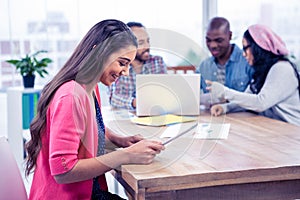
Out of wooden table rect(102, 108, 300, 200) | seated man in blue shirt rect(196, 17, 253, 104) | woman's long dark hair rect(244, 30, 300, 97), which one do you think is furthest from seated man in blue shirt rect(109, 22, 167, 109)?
wooden table rect(102, 108, 300, 200)

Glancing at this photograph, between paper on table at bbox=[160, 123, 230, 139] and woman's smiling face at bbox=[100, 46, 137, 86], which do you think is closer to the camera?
woman's smiling face at bbox=[100, 46, 137, 86]

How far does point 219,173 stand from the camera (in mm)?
1266

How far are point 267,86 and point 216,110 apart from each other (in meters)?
0.30

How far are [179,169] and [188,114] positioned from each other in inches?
40.0

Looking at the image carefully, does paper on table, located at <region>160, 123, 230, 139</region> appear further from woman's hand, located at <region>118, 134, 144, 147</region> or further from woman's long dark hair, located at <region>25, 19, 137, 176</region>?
woman's long dark hair, located at <region>25, 19, 137, 176</region>

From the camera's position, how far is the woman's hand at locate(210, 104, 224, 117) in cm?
233

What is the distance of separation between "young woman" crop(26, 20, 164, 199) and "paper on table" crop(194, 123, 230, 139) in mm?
475

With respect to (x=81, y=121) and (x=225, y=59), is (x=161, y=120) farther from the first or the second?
(x=225, y=59)

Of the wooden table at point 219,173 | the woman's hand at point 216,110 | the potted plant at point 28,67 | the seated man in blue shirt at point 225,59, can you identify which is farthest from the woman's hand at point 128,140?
the potted plant at point 28,67

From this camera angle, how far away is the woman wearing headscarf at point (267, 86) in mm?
2316

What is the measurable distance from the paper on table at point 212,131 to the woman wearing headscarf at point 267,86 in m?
0.32

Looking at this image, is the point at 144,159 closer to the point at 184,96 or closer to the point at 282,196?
the point at 282,196

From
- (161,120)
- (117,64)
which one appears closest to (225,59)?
(161,120)

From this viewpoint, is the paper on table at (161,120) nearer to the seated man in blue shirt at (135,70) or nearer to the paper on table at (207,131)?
the paper on table at (207,131)
